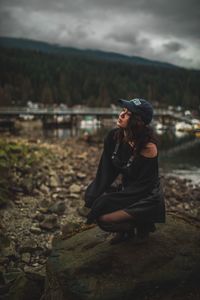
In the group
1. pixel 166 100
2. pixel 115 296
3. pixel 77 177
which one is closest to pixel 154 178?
pixel 115 296

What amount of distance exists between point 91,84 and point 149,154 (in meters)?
141

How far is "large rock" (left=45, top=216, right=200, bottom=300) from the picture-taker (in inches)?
171

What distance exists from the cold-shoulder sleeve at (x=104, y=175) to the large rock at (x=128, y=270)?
863 mm

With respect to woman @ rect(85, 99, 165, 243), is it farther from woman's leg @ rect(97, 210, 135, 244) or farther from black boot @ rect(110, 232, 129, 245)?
black boot @ rect(110, 232, 129, 245)

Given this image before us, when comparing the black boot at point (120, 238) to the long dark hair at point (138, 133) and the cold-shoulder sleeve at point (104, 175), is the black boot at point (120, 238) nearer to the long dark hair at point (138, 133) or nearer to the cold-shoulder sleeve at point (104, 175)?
the cold-shoulder sleeve at point (104, 175)

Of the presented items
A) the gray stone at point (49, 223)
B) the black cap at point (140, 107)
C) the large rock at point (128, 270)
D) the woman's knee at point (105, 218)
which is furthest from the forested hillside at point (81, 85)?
the woman's knee at point (105, 218)

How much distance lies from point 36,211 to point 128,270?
8.18 m

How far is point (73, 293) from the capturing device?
14.5 ft

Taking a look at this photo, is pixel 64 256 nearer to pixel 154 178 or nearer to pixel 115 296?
pixel 115 296

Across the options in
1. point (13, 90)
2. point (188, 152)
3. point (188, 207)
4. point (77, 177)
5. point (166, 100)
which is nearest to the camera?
point (188, 207)

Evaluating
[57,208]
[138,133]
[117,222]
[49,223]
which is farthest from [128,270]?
[57,208]

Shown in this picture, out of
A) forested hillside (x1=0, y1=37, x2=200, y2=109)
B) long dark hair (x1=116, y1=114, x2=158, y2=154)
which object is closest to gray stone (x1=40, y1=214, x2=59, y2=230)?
long dark hair (x1=116, y1=114, x2=158, y2=154)

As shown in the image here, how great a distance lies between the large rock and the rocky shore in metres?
0.92

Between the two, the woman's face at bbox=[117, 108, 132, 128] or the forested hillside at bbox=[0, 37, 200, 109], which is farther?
the forested hillside at bbox=[0, 37, 200, 109]
